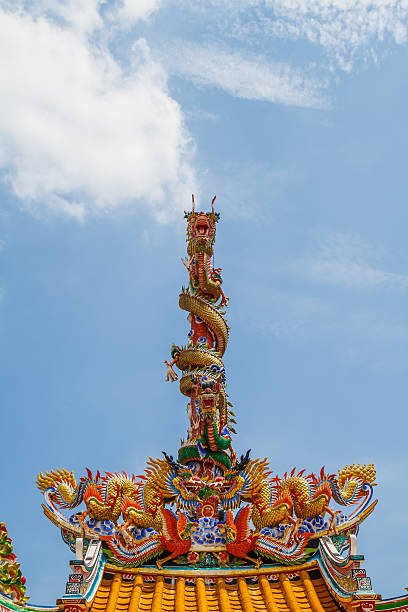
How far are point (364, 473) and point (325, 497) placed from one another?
0.84 meters

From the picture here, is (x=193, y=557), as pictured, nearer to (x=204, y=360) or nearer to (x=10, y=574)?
(x=10, y=574)

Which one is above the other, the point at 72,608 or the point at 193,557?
the point at 193,557

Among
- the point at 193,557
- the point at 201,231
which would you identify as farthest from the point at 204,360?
the point at 193,557

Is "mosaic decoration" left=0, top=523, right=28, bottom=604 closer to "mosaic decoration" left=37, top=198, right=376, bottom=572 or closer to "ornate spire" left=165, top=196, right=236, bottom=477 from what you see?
"mosaic decoration" left=37, top=198, right=376, bottom=572

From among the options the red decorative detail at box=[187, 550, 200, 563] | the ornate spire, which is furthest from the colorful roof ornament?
the ornate spire

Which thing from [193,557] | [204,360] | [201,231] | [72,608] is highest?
[201,231]

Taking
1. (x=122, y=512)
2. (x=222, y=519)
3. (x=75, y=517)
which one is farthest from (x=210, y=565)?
(x=75, y=517)

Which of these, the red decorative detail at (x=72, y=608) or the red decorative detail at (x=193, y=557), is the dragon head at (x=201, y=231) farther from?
the red decorative detail at (x=72, y=608)

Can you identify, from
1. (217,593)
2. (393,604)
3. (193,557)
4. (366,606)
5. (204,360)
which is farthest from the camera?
(204,360)

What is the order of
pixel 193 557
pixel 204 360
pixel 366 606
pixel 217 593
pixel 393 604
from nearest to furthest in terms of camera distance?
1. pixel 366 606
2. pixel 393 604
3. pixel 217 593
4. pixel 193 557
5. pixel 204 360

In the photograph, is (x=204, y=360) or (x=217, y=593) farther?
(x=204, y=360)

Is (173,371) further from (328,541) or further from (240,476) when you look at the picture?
(328,541)

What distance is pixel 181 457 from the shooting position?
12.3 metres

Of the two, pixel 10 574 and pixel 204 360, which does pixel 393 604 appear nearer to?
pixel 10 574
